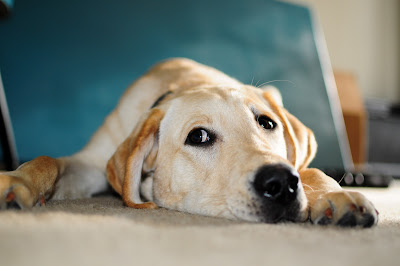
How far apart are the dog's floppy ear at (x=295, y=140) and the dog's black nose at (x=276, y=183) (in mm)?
867

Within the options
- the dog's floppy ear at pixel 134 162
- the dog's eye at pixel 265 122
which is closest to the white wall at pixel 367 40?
the dog's eye at pixel 265 122

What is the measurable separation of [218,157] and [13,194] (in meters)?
0.96

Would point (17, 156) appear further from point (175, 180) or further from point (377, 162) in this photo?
point (377, 162)

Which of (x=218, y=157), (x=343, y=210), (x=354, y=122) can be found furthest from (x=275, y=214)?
(x=354, y=122)

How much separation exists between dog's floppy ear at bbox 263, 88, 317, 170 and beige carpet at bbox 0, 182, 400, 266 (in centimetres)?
94

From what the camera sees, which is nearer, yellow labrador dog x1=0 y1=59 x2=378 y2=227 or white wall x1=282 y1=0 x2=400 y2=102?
yellow labrador dog x1=0 y1=59 x2=378 y2=227

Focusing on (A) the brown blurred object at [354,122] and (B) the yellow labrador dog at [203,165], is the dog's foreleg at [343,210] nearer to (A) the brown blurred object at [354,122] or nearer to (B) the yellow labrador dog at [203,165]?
(B) the yellow labrador dog at [203,165]

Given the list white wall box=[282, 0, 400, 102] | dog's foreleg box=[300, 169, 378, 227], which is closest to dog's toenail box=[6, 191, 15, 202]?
dog's foreleg box=[300, 169, 378, 227]

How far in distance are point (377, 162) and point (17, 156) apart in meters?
6.68

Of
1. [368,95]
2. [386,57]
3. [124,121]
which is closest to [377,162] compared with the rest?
[368,95]

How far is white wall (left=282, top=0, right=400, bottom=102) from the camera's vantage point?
9016 mm

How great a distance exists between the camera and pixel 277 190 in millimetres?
1487

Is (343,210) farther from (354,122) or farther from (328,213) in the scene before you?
(354,122)

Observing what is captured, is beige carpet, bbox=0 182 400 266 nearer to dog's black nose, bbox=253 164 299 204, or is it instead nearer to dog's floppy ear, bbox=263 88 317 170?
dog's black nose, bbox=253 164 299 204
